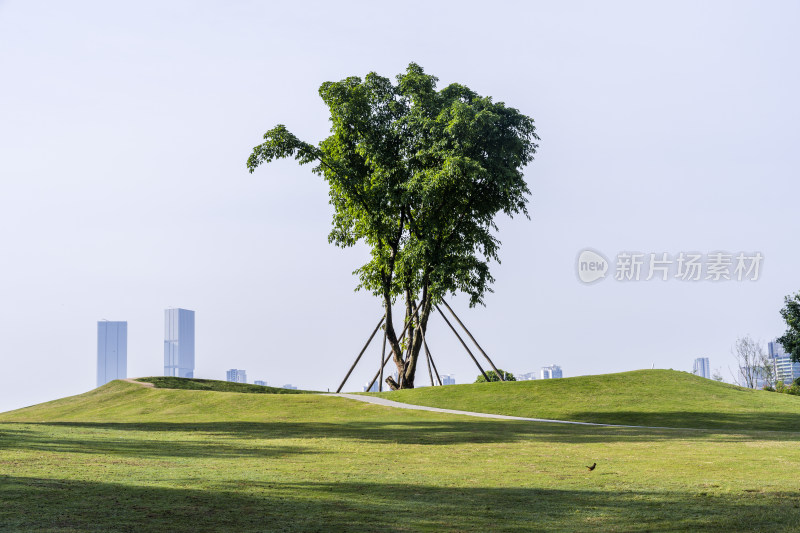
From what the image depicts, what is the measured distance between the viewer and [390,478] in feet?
39.0

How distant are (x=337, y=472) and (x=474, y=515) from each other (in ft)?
13.1

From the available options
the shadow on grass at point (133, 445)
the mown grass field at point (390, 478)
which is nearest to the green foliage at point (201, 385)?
the mown grass field at point (390, 478)

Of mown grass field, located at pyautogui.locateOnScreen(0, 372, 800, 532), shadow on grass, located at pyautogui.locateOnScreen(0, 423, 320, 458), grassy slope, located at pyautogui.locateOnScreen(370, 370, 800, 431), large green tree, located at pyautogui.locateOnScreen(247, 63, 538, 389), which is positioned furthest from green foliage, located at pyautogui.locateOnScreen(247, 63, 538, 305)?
shadow on grass, located at pyautogui.locateOnScreen(0, 423, 320, 458)

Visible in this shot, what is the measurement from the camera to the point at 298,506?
930cm

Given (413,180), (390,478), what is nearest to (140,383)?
(413,180)

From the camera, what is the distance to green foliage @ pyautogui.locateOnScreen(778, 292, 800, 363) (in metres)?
46.4

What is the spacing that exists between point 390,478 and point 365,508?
2.67 m

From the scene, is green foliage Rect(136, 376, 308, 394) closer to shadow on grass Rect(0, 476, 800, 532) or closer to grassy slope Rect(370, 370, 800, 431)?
grassy slope Rect(370, 370, 800, 431)

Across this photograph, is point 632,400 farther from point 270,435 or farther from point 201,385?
point 201,385

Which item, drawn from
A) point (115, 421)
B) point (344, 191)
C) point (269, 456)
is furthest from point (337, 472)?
point (344, 191)

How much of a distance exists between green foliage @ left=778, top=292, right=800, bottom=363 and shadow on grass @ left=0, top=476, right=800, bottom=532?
4148cm

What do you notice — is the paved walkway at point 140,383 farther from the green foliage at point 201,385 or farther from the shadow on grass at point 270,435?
the shadow on grass at point 270,435

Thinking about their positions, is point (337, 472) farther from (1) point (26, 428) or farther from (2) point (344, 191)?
(2) point (344, 191)

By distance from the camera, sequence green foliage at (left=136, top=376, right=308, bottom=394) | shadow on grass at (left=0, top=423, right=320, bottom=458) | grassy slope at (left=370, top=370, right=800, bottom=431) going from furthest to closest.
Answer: green foliage at (left=136, top=376, right=308, bottom=394) → grassy slope at (left=370, top=370, right=800, bottom=431) → shadow on grass at (left=0, top=423, right=320, bottom=458)
